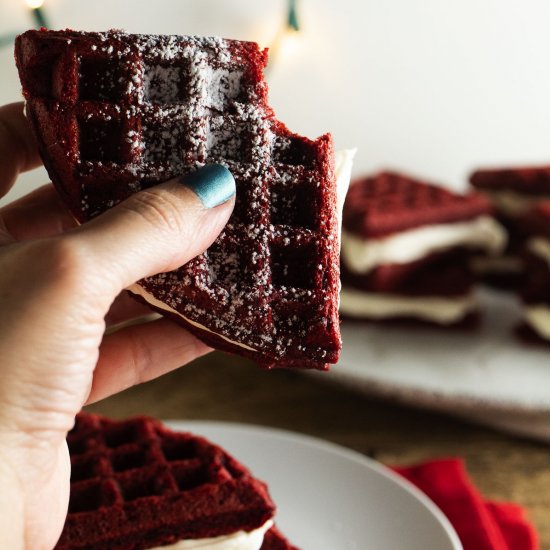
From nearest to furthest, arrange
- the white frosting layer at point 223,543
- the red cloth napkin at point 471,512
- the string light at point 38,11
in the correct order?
the white frosting layer at point 223,543 → the red cloth napkin at point 471,512 → the string light at point 38,11

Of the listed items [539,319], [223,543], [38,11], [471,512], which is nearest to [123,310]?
[223,543]

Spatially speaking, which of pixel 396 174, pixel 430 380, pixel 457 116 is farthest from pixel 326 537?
pixel 457 116

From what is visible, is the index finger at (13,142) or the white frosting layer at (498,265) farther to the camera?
the white frosting layer at (498,265)

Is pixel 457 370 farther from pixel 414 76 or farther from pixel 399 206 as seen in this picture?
pixel 414 76

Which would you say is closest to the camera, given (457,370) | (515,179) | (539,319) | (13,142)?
(13,142)

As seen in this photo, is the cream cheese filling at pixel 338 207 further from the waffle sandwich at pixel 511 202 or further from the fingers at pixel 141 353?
the waffle sandwich at pixel 511 202

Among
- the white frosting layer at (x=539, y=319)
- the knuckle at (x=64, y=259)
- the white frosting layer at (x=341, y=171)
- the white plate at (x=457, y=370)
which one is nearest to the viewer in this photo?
the knuckle at (x=64, y=259)

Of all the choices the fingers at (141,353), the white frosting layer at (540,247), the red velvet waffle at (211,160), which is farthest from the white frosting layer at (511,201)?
the red velvet waffle at (211,160)
